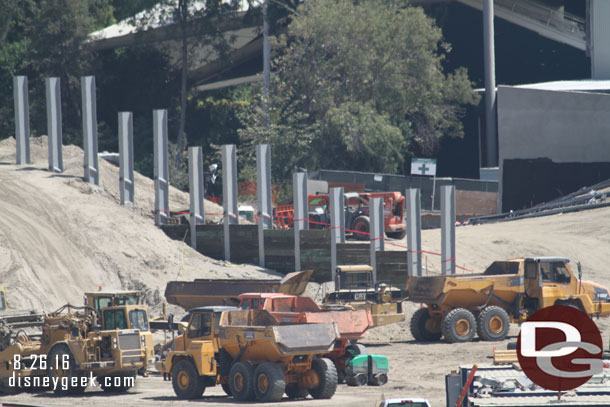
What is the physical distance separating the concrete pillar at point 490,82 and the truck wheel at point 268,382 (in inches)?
1359

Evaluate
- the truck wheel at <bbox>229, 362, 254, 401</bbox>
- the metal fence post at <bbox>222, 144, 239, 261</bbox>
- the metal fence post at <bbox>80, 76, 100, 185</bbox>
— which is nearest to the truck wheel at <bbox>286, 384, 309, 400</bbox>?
the truck wheel at <bbox>229, 362, 254, 401</bbox>

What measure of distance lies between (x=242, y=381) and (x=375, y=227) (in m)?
13.3

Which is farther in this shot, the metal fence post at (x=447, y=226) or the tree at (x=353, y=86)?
the tree at (x=353, y=86)

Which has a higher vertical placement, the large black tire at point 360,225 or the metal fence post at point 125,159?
the metal fence post at point 125,159

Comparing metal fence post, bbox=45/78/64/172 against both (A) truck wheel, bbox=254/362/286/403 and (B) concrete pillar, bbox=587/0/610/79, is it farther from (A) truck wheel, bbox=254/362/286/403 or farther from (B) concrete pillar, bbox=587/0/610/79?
(B) concrete pillar, bbox=587/0/610/79

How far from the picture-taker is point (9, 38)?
6175 centimetres

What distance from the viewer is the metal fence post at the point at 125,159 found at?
34375 mm

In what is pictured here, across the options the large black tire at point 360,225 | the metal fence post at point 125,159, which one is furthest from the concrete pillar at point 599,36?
the metal fence post at point 125,159

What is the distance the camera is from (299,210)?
31.6 meters

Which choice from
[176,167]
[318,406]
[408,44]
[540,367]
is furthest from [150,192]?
[540,367]

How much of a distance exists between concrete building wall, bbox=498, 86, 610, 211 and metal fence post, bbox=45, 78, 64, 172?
62.9 ft

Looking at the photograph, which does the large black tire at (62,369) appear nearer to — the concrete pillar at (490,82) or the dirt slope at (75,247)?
the dirt slope at (75,247)

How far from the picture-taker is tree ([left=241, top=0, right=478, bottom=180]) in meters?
49.8
